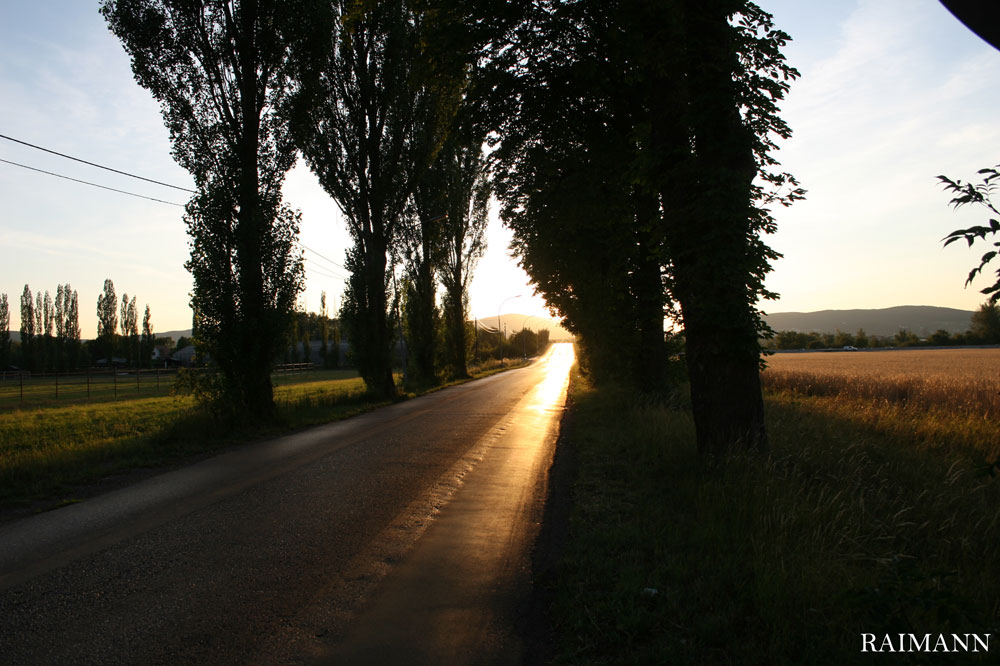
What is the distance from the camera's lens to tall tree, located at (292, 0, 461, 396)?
1936 centimetres

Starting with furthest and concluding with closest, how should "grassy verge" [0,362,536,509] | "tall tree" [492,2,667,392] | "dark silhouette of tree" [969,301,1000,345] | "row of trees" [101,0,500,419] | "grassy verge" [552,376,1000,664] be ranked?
1. "dark silhouette of tree" [969,301,1000,345]
2. "row of trees" [101,0,500,419]
3. "tall tree" [492,2,667,392]
4. "grassy verge" [0,362,536,509]
5. "grassy verge" [552,376,1000,664]

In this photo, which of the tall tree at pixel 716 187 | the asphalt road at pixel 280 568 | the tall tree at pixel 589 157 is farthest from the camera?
the tall tree at pixel 589 157

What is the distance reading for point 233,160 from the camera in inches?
512

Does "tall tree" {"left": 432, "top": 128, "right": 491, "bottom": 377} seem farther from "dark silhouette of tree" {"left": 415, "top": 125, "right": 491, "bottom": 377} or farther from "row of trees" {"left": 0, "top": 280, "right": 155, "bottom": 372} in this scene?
"row of trees" {"left": 0, "top": 280, "right": 155, "bottom": 372}

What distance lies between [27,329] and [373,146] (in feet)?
263

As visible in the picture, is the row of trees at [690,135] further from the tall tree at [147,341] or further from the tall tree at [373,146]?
the tall tree at [147,341]

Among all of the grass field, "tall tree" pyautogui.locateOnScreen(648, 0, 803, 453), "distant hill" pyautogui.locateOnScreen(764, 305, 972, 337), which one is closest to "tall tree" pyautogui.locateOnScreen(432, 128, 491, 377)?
the grass field

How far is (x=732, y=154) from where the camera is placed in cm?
607

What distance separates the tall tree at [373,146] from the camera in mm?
19359

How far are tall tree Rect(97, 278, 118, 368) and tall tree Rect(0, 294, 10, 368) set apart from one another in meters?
10.4

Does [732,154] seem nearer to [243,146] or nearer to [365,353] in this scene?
[243,146]

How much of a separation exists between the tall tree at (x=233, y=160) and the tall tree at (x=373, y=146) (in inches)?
182

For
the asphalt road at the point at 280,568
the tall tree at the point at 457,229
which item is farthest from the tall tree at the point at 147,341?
the asphalt road at the point at 280,568

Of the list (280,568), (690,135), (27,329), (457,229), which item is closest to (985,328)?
(457,229)
